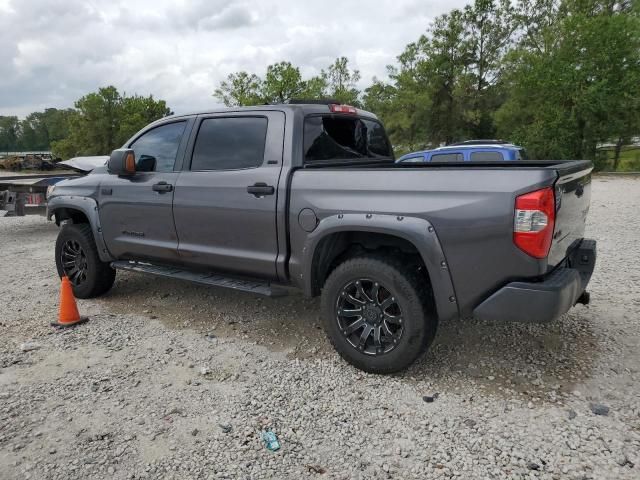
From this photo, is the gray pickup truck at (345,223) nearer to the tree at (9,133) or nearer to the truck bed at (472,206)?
the truck bed at (472,206)

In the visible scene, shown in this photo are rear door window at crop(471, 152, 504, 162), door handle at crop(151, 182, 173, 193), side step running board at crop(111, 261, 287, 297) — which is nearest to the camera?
side step running board at crop(111, 261, 287, 297)

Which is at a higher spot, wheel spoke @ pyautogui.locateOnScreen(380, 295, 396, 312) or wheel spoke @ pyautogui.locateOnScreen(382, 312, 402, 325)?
wheel spoke @ pyautogui.locateOnScreen(380, 295, 396, 312)

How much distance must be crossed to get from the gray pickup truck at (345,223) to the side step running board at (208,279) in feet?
0.07

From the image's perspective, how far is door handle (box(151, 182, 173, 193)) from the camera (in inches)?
168

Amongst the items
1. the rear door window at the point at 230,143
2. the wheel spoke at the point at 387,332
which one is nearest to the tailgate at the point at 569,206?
the wheel spoke at the point at 387,332

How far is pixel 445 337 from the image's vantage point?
4.02 m

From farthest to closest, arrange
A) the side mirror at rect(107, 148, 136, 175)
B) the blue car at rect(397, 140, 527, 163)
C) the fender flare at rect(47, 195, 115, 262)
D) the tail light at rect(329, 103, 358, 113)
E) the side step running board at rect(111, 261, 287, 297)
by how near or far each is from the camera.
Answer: the blue car at rect(397, 140, 527, 163), the fender flare at rect(47, 195, 115, 262), the side mirror at rect(107, 148, 136, 175), the tail light at rect(329, 103, 358, 113), the side step running board at rect(111, 261, 287, 297)

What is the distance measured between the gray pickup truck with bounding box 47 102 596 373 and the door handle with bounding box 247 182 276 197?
1 cm

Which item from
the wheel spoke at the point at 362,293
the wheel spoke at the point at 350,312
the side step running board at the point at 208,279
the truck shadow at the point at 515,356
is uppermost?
the wheel spoke at the point at 362,293

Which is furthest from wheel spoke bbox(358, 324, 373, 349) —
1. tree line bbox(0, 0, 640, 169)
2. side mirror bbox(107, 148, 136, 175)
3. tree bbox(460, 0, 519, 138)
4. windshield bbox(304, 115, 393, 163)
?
tree bbox(460, 0, 519, 138)

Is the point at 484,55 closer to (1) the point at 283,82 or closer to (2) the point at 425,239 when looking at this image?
(1) the point at 283,82

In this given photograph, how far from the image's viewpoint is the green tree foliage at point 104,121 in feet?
142

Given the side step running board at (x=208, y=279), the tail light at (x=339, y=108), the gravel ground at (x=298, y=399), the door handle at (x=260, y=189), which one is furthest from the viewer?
the tail light at (x=339, y=108)

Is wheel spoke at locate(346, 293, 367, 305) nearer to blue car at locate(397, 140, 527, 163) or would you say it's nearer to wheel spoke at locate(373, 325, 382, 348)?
wheel spoke at locate(373, 325, 382, 348)
